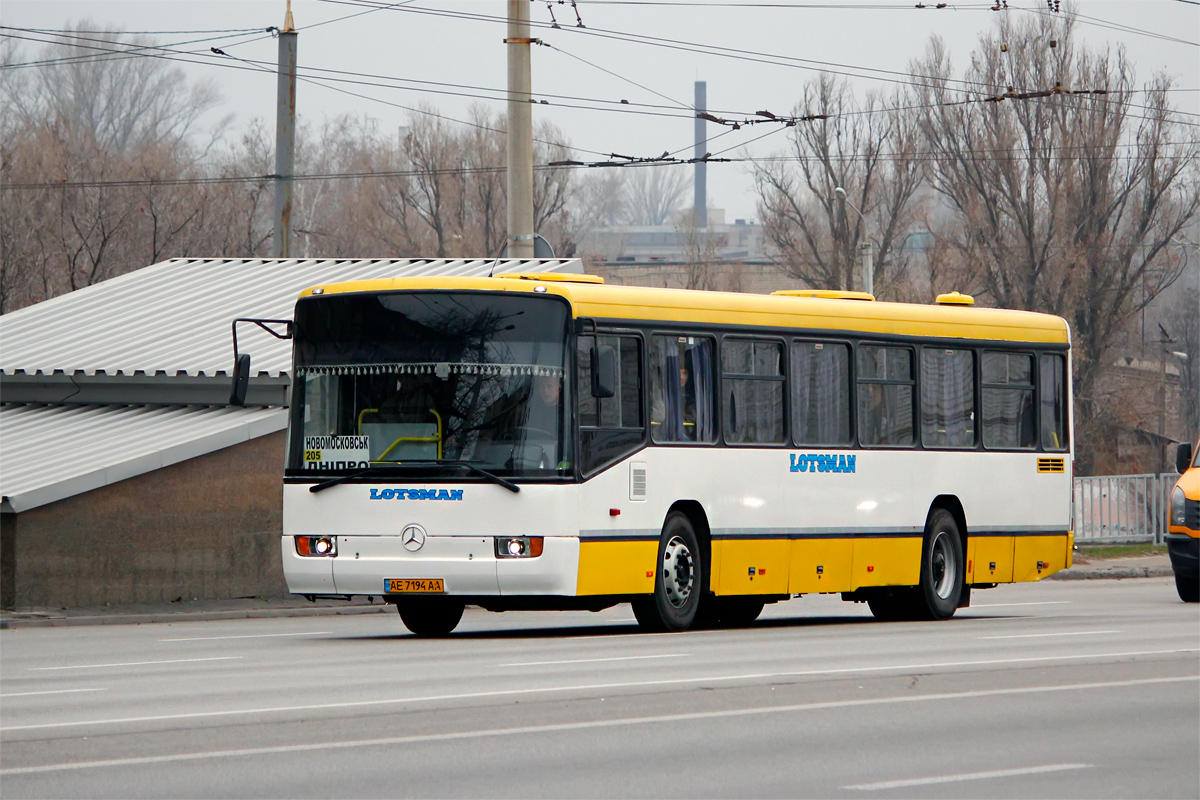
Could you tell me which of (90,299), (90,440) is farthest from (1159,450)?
(90,440)

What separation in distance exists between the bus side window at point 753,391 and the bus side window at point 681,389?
0.81 ft

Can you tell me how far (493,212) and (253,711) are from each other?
58.6 meters

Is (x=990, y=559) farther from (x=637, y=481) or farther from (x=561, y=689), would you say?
(x=561, y=689)

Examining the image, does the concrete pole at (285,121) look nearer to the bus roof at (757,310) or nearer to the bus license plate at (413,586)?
the bus roof at (757,310)

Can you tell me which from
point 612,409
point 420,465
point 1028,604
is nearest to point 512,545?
point 420,465

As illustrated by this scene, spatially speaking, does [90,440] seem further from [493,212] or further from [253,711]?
[493,212]

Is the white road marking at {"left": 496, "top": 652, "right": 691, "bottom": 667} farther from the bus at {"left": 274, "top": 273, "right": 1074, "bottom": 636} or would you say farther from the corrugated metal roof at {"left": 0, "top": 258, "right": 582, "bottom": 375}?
the corrugated metal roof at {"left": 0, "top": 258, "right": 582, "bottom": 375}

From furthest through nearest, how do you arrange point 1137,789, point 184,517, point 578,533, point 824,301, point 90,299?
point 90,299
point 184,517
point 824,301
point 578,533
point 1137,789

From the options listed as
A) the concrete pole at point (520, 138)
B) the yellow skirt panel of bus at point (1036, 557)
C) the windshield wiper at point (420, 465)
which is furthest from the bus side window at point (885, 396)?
the concrete pole at point (520, 138)

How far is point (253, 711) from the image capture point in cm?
1079

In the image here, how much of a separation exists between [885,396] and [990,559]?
2560mm

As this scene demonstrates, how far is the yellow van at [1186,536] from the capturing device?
73.6 ft

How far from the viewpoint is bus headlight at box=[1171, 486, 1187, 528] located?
888 inches

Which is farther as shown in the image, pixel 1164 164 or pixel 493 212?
pixel 493 212
